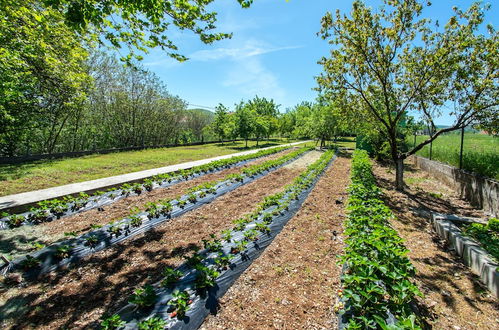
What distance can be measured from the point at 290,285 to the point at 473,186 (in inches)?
318

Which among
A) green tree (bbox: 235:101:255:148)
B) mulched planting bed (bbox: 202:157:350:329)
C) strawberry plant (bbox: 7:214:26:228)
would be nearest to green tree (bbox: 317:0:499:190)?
mulched planting bed (bbox: 202:157:350:329)

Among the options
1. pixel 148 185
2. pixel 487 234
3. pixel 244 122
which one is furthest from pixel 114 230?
pixel 244 122

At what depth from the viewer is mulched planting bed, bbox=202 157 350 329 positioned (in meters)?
2.79

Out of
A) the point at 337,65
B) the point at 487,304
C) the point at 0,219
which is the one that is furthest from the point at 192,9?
the point at 487,304

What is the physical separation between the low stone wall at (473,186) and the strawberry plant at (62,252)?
10.6m

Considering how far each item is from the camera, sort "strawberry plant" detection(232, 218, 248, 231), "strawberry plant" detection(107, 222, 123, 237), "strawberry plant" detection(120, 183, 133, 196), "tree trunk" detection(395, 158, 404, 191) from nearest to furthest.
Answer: "strawberry plant" detection(107, 222, 123, 237), "strawberry plant" detection(232, 218, 248, 231), "strawberry plant" detection(120, 183, 133, 196), "tree trunk" detection(395, 158, 404, 191)

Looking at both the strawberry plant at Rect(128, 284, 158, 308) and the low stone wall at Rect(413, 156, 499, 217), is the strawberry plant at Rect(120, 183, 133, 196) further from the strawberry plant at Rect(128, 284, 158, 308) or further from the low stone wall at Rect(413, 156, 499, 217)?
the low stone wall at Rect(413, 156, 499, 217)

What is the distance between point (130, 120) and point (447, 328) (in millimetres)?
31579

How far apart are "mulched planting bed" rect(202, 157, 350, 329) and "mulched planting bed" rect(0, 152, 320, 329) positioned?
56.6 inches

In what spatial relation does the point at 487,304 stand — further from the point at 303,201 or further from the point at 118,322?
the point at 118,322

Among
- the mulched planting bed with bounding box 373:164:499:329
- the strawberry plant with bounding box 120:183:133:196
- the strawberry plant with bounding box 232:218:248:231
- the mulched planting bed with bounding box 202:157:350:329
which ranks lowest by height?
the mulched planting bed with bounding box 373:164:499:329

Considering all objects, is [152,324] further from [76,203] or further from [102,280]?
[76,203]

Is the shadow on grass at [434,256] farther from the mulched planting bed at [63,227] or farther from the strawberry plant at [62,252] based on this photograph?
the mulched planting bed at [63,227]

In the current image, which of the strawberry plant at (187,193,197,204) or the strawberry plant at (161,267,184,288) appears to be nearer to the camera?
the strawberry plant at (161,267,184,288)
